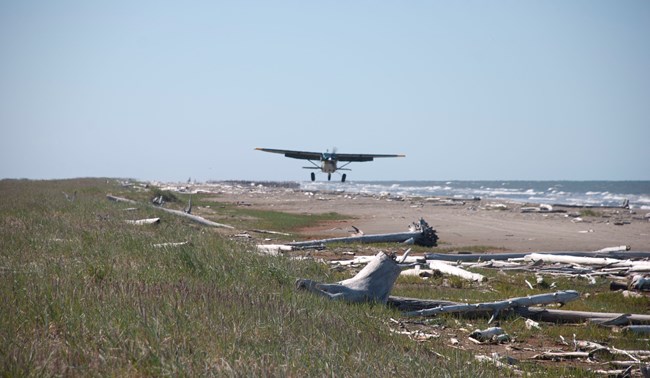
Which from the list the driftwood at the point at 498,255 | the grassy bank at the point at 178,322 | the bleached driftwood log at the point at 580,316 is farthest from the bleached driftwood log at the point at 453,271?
the grassy bank at the point at 178,322

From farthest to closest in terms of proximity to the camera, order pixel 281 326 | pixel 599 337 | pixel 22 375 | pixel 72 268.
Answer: pixel 599 337 < pixel 72 268 < pixel 281 326 < pixel 22 375

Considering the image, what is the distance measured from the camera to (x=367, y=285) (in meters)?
10.4

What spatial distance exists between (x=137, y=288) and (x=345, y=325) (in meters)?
2.37

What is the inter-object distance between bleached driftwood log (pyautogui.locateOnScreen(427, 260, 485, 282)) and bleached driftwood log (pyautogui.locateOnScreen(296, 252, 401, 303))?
476 cm

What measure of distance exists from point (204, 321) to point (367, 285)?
4.19 meters

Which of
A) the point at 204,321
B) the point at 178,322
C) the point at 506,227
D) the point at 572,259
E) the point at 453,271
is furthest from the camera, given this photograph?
the point at 506,227

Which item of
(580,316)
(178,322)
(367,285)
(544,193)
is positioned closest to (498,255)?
(580,316)

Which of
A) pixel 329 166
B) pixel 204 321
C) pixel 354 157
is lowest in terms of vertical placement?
pixel 204 321

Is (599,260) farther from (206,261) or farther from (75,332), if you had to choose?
Answer: (75,332)

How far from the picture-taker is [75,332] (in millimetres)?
6066

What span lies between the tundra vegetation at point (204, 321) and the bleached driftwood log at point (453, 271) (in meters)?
1.56

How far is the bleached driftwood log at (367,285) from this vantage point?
9.77 metres

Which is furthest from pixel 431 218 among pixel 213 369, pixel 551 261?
pixel 213 369

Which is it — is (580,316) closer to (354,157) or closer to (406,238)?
(406,238)
